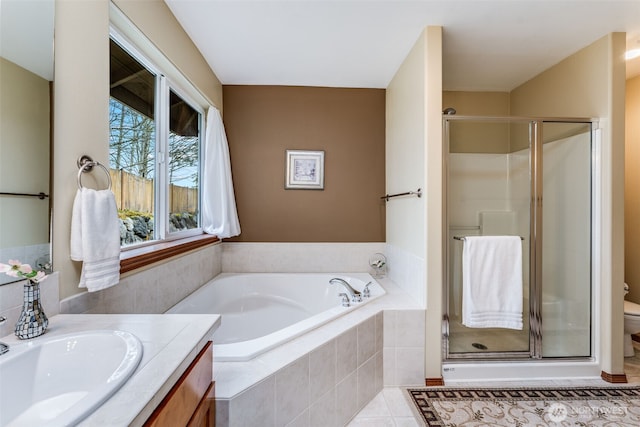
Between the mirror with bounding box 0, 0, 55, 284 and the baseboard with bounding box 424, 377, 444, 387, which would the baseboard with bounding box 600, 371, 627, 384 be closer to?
the baseboard with bounding box 424, 377, 444, 387

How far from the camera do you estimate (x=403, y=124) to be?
2246mm

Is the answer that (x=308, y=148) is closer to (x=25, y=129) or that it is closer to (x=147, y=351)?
(x=25, y=129)

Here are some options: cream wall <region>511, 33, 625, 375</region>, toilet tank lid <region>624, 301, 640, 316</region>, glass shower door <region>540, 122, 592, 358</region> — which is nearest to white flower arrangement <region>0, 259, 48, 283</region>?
glass shower door <region>540, 122, 592, 358</region>

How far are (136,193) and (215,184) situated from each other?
71cm

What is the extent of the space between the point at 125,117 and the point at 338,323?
165cm

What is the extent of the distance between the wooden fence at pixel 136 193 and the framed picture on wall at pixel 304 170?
987 mm

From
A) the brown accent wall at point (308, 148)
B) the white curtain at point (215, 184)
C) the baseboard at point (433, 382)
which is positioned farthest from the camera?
the brown accent wall at point (308, 148)

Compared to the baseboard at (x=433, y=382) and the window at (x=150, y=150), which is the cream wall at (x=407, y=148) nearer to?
the baseboard at (x=433, y=382)

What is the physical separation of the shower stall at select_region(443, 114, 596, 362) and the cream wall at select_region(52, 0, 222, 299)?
1.93m

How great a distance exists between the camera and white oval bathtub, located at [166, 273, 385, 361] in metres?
2.09

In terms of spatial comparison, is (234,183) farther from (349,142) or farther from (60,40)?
(60,40)

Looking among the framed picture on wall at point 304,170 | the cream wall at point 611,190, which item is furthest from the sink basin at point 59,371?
the cream wall at point 611,190

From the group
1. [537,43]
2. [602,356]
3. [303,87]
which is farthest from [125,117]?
[602,356]

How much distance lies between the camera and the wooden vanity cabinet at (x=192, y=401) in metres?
0.60
